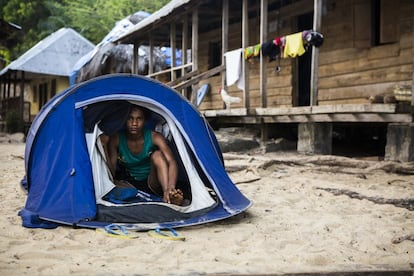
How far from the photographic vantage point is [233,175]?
6402 millimetres

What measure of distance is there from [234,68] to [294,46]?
174 centimetres

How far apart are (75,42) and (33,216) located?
2007 cm

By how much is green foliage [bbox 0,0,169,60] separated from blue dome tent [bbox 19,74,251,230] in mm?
26464

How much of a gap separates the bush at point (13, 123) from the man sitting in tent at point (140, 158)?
13.2 m

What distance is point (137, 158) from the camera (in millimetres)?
4391

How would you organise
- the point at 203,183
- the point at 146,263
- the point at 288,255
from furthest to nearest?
1. the point at 203,183
2. the point at 288,255
3. the point at 146,263

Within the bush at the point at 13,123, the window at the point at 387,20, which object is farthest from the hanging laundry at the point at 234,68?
the bush at the point at 13,123

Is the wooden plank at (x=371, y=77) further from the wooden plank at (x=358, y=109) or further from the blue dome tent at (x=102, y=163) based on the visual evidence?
the blue dome tent at (x=102, y=163)

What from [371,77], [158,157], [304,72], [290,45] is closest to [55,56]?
[304,72]

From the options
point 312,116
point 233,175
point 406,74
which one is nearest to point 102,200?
point 233,175

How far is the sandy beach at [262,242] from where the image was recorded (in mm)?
2586

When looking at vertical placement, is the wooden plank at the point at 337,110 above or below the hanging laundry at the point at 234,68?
below

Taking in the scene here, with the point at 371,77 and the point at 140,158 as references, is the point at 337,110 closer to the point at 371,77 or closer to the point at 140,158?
the point at 371,77

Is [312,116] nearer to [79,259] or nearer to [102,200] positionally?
[102,200]
